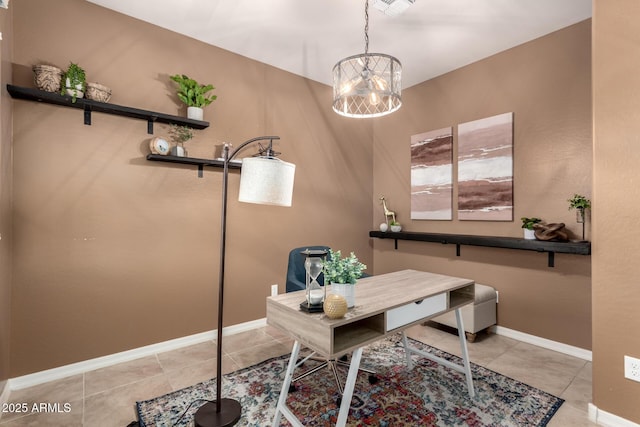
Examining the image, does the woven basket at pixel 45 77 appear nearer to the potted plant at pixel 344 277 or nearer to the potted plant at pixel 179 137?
the potted plant at pixel 179 137

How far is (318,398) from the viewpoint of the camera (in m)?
1.97

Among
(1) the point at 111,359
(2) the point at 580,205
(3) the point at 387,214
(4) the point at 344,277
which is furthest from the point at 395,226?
(1) the point at 111,359

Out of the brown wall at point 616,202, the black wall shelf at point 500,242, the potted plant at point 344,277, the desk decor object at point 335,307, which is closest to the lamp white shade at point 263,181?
the potted plant at point 344,277

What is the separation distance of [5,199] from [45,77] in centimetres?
90

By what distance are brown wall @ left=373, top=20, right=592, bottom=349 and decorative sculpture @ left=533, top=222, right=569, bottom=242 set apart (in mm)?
160

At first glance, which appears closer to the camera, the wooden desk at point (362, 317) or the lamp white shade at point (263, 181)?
the wooden desk at point (362, 317)

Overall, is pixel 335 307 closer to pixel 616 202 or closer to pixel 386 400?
pixel 386 400

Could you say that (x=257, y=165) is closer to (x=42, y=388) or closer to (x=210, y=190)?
(x=210, y=190)

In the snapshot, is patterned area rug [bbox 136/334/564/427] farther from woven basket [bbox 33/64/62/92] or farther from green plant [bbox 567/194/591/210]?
woven basket [bbox 33/64/62/92]

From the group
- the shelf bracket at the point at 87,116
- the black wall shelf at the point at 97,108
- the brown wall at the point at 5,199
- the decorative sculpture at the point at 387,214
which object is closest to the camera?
the brown wall at the point at 5,199

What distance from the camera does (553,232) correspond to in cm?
259

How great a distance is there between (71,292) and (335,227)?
2.74 metres

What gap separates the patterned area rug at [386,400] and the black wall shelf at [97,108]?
216 cm

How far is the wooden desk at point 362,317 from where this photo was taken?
1323mm
